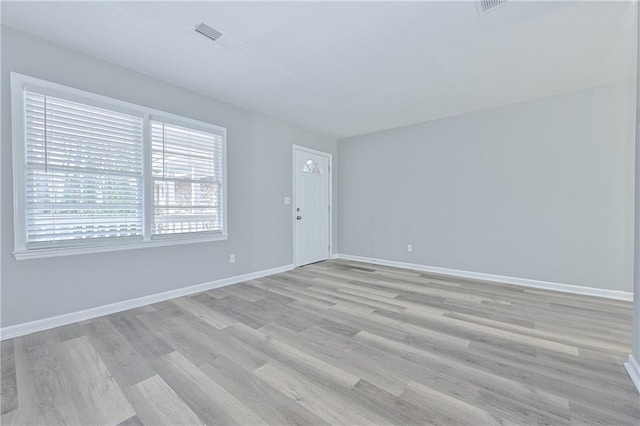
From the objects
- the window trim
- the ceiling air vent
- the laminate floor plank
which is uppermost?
the ceiling air vent

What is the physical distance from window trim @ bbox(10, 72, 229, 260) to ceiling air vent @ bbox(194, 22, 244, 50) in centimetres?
127

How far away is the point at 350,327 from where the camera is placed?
2.44m

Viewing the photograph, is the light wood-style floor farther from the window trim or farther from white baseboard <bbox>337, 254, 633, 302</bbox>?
the window trim

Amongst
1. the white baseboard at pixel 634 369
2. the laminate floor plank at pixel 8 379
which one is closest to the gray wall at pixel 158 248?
the laminate floor plank at pixel 8 379

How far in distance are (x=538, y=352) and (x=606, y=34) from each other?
A: 2.77 meters

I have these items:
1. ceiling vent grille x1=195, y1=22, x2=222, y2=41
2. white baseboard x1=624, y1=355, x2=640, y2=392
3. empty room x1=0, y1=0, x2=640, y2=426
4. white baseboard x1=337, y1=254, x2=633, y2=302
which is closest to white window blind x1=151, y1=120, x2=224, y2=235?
empty room x1=0, y1=0, x2=640, y2=426

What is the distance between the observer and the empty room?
5.40 ft

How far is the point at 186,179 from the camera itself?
11.1ft

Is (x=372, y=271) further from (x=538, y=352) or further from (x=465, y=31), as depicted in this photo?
(x=465, y=31)

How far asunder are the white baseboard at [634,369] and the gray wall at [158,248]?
396cm

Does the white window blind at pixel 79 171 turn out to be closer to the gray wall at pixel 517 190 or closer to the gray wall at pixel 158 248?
the gray wall at pixel 158 248

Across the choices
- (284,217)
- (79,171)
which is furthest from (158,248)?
(284,217)

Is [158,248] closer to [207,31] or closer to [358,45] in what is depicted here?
[207,31]

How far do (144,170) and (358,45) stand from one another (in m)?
2.66
